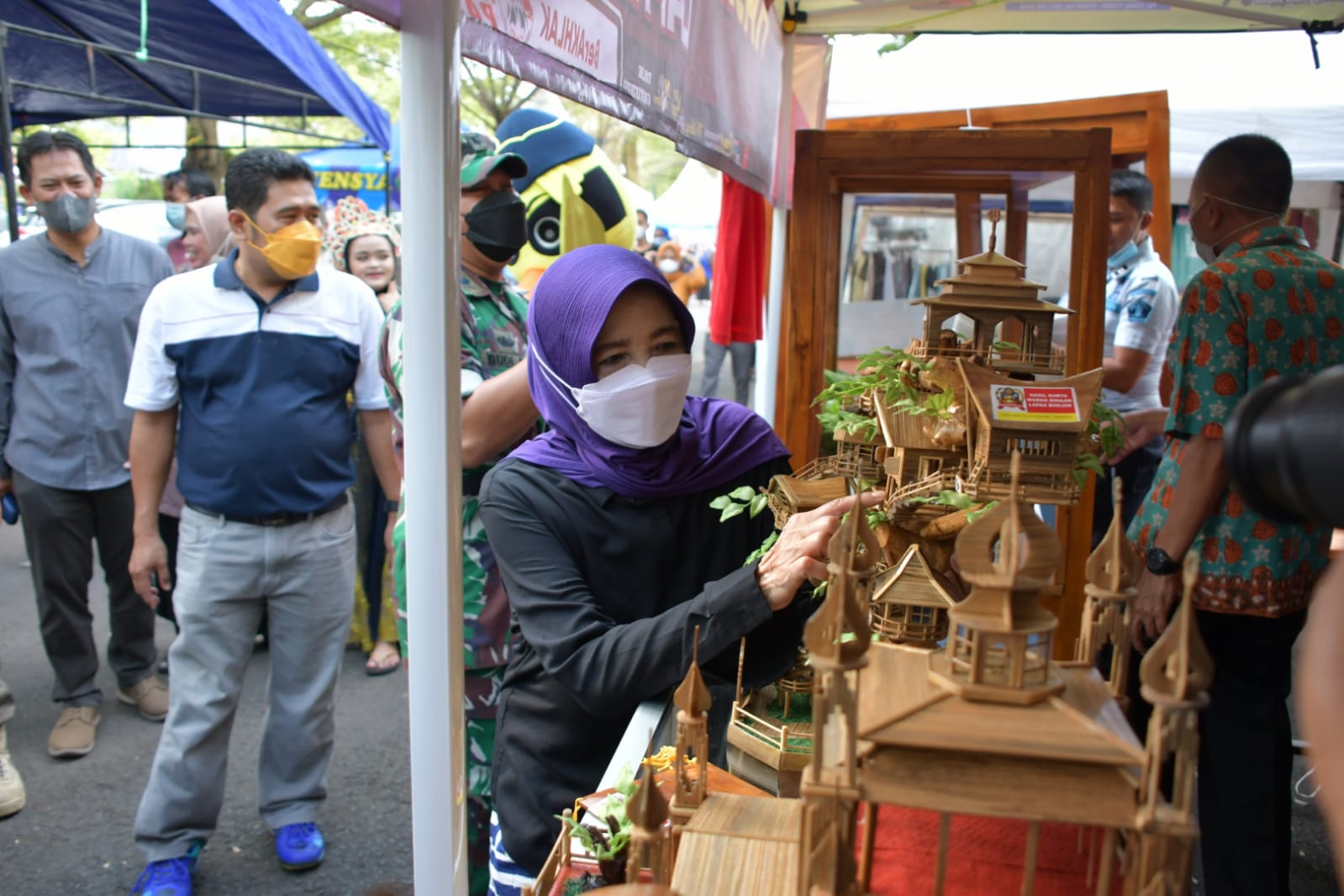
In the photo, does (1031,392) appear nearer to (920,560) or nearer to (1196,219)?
(920,560)

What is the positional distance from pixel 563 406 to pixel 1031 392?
3.16 feet

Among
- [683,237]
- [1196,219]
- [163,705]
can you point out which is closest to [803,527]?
[1196,219]

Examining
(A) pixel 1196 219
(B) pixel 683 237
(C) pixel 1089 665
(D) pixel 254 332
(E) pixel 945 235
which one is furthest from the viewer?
(B) pixel 683 237

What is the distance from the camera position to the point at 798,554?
167 centimetres

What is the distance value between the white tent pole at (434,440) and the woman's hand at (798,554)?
51 cm

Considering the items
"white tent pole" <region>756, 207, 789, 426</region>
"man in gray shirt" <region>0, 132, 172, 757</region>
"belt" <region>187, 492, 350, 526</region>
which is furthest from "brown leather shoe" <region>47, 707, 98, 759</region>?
"white tent pole" <region>756, 207, 789, 426</region>

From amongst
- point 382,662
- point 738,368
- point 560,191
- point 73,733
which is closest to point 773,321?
point 560,191

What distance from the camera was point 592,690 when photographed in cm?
193

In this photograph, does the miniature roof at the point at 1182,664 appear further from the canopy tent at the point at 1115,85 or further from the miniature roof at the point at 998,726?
the canopy tent at the point at 1115,85

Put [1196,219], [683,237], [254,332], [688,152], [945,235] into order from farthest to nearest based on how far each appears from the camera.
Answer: [683,237], [945,235], [254,332], [1196,219], [688,152]

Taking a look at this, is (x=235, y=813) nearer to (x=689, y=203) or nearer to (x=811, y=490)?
(x=811, y=490)

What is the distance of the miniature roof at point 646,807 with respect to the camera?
1154 millimetres

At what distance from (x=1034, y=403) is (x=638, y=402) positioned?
0.77 meters

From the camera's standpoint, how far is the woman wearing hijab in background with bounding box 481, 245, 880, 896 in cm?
205
